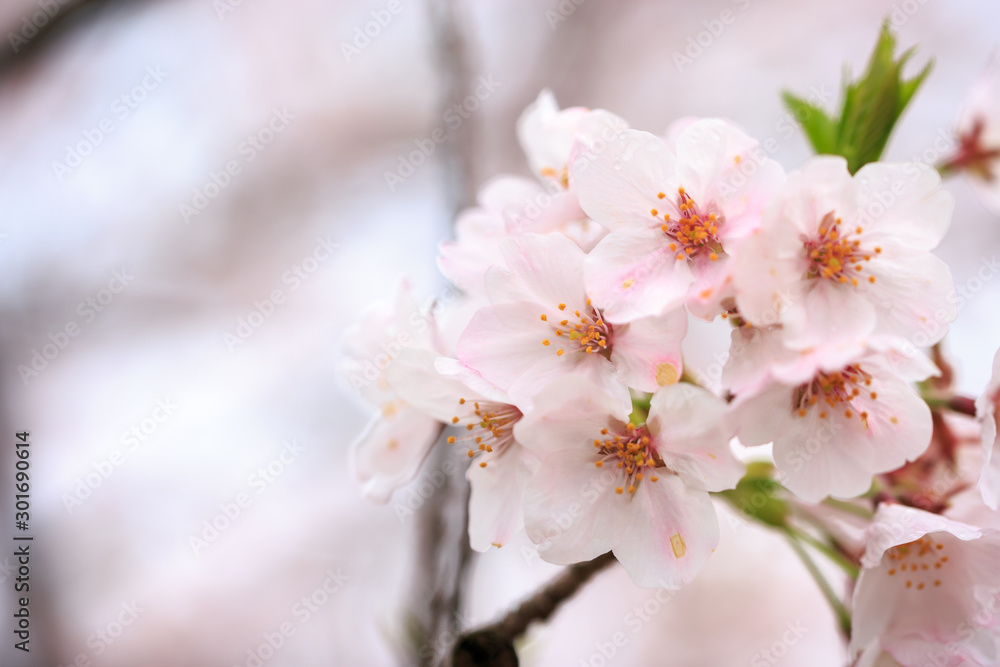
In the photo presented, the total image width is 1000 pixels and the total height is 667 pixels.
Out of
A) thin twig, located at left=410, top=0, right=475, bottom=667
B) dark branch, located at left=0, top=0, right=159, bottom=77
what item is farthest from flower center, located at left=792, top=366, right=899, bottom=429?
dark branch, located at left=0, top=0, right=159, bottom=77

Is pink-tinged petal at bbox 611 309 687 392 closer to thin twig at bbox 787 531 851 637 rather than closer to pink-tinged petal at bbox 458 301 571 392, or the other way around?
pink-tinged petal at bbox 458 301 571 392

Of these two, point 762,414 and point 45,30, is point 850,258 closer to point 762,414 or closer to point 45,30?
point 762,414

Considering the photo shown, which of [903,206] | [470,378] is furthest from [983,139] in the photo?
[470,378]

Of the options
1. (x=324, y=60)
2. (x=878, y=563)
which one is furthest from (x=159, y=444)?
(x=878, y=563)

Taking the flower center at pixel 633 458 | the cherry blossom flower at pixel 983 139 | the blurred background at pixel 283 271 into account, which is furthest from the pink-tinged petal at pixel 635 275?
the blurred background at pixel 283 271

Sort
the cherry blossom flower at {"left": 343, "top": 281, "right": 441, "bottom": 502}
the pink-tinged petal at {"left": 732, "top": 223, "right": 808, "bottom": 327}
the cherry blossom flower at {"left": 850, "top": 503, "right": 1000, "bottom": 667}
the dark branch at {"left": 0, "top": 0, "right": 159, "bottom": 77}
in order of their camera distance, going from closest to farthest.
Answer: the pink-tinged petal at {"left": 732, "top": 223, "right": 808, "bottom": 327} < the cherry blossom flower at {"left": 850, "top": 503, "right": 1000, "bottom": 667} < the cherry blossom flower at {"left": 343, "top": 281, "right": 441, "bottom": 502} < the dark branch at {"left": 0, "top": 0, "right": 159, "bottom": 77}

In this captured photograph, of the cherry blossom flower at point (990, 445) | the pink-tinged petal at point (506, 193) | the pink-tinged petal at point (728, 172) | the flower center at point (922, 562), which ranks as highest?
the pink-tinged petal at point (506, 193)

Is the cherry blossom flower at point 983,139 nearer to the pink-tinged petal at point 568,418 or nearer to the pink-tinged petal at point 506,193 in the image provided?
the pink-tinged petal at point 506,193
